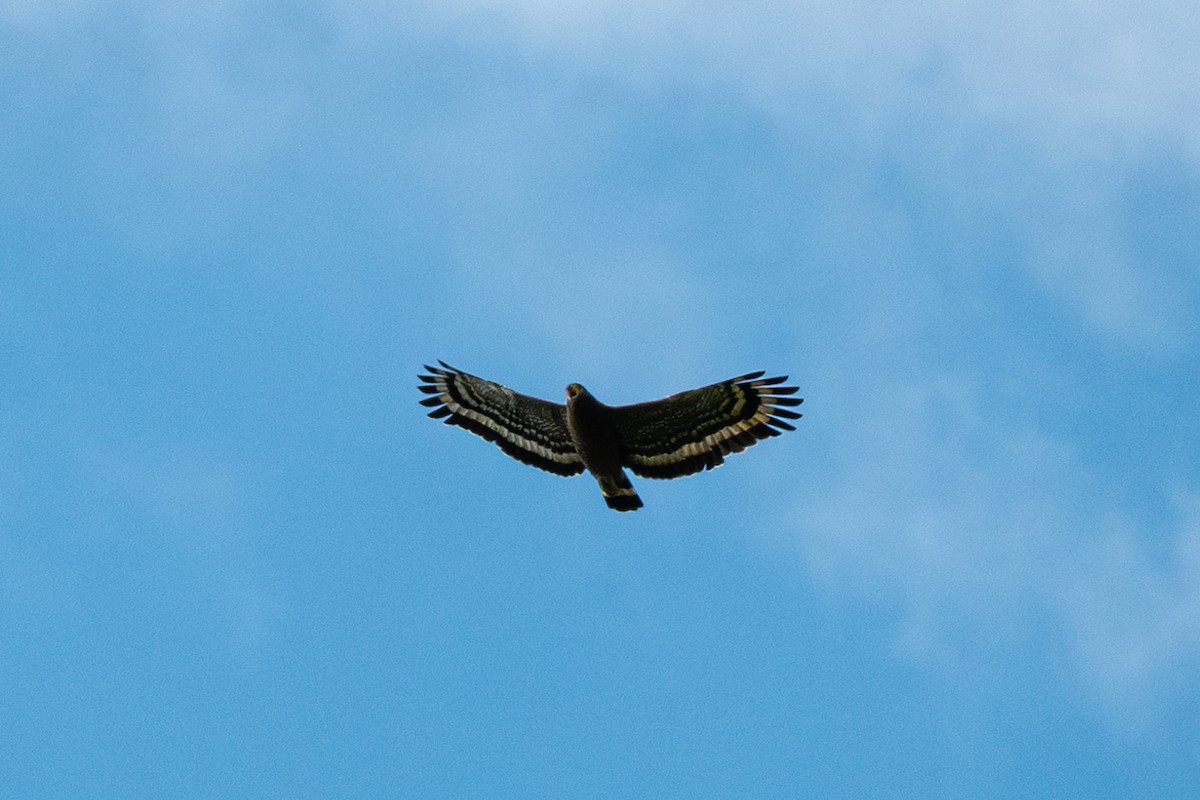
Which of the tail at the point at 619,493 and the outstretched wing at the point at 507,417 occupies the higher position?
the outstretched wing at the point at 507,417

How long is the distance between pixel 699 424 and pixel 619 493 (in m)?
1.56

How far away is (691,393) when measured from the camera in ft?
78.1

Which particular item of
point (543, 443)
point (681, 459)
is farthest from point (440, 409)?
point (681, 459)

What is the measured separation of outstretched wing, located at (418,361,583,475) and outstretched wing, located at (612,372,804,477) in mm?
1097

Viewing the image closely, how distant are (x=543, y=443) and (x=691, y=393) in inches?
104

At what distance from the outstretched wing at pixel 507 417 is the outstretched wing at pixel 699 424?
1097 millimetres

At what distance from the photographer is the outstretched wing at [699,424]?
2391 cm

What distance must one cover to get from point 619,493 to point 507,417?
7.19ft

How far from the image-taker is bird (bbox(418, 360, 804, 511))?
2388 centimetres

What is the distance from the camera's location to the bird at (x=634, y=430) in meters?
23.9

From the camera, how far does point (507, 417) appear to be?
25.3 meters

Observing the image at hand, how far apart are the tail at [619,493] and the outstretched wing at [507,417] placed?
0.71m

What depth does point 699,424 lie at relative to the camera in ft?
79.7

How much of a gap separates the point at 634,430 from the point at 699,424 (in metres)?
0.95
